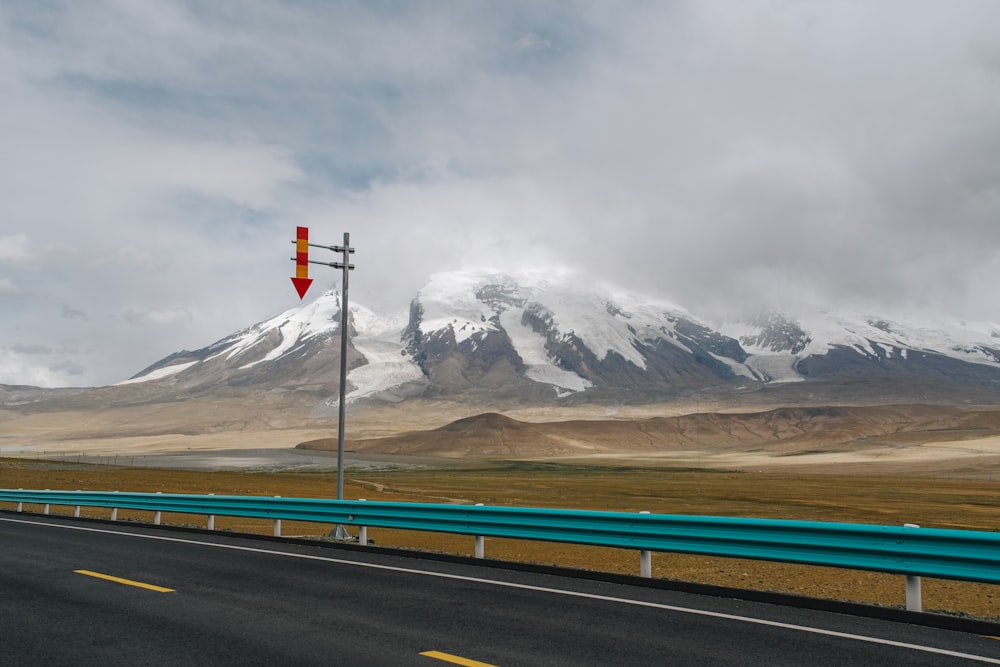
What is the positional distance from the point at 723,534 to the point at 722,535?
18 millimetres

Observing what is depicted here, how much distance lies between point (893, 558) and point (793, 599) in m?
1.32

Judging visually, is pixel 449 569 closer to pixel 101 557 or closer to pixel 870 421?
pixel 101 557

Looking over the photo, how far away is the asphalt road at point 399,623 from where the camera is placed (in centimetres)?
766

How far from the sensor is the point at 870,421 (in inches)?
7771

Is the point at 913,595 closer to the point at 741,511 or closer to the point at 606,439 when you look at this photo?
the point at 741,511

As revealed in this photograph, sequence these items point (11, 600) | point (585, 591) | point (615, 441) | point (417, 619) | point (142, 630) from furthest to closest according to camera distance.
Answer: point (615, 441) < point (585, 591) < point (11, 600) < point (417, 619) < point (142, 630)

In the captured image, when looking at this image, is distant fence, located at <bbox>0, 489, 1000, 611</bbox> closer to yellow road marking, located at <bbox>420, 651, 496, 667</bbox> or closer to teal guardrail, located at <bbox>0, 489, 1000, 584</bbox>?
teal guardrail, located at <bbox>0, 489, 1000, 584</bbox>

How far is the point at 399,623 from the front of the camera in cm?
904

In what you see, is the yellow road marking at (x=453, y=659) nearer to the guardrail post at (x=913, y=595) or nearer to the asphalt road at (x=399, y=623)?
the asphalt road at (x=399, y=623)

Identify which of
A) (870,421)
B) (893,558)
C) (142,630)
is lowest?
(142,630)

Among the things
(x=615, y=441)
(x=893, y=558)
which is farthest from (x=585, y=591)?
(x=615, y=441)

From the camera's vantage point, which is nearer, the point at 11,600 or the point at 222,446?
the point at 11,600

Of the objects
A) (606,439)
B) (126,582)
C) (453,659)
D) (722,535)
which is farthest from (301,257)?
(606,439)

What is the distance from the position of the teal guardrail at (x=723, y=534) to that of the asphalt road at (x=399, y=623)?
0.68 meters
